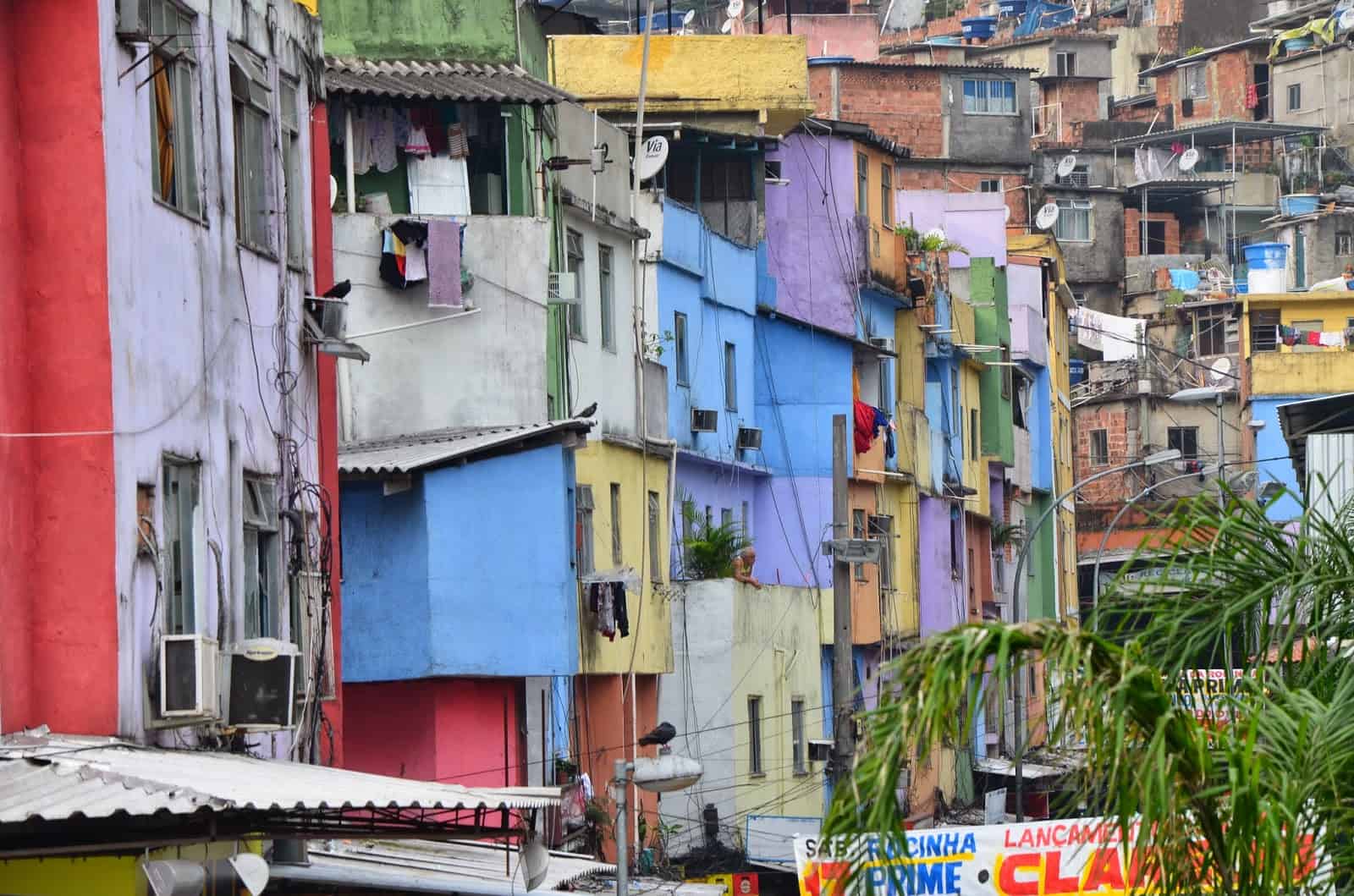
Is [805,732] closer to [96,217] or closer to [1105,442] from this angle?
[96,217]

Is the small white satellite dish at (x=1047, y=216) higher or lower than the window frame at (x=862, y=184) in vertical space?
higher

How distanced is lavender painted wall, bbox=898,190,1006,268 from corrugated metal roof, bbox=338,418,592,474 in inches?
1182

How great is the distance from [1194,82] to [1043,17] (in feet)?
22.6

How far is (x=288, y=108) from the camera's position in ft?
67.5

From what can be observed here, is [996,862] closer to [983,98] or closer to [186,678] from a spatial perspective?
[186,678]

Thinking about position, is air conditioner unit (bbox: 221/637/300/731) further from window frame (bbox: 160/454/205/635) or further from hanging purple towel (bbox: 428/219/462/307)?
hanging purple towel (bbox: 428/219/462/307)

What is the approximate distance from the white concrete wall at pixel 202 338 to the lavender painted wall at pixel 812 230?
2379cm

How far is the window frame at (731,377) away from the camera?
1585 inches

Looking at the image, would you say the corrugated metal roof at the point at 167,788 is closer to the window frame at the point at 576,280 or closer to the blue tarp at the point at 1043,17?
the window frame at the point at 576,280

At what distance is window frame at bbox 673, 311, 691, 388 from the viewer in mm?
37719

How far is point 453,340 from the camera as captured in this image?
96.0 feet

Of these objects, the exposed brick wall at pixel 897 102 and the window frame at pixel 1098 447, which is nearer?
the exposed brick wall at pixel 897 102

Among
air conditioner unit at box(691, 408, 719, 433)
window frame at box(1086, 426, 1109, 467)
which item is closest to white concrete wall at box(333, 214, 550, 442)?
air conditioner unit at box(691, 408, 719, 433)

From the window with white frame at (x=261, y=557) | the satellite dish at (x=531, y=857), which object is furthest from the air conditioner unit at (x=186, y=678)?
the window with white frame at (x=261, y=557)
